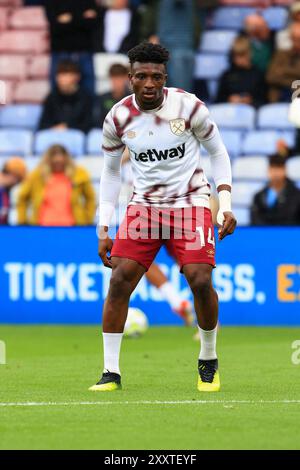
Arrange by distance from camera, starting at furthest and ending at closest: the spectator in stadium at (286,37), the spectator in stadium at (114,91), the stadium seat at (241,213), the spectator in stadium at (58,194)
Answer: the spectator in stadium at (286,37) < the stadium seat at (241,213) < the spectator in stadium at (114,91) < the spectator in stadium at (58,194)

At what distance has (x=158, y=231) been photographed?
30.4ft

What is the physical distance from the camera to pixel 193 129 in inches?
361

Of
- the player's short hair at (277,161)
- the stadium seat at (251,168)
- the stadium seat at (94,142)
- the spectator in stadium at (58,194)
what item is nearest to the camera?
the player's short hair at (277,161)

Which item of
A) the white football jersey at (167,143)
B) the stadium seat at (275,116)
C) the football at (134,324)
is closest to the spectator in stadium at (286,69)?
the stadium seat at (275,116)

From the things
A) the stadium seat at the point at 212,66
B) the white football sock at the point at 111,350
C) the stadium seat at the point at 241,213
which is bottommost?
the white football sock at the point at 111,350

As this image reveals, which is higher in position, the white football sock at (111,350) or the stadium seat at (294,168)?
the stadium seat at (294,168)

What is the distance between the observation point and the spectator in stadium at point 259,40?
66.6ft

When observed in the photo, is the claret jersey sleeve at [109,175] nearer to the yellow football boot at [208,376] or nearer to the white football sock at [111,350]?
the white football sock at [111,350]

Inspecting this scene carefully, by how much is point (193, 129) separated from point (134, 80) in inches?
20.6

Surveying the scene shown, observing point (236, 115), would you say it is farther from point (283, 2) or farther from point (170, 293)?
point (170, 293)

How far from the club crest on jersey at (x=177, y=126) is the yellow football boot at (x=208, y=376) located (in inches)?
61.4

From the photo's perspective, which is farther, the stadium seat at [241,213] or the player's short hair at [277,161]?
the stadium seat at [241,213]

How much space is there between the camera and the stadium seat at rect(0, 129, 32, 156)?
20.4 meters

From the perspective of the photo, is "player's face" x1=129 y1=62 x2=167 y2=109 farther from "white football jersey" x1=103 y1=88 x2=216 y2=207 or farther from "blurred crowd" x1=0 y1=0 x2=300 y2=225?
"blurred crowd" x1=0 y1=0 x2=300 y2=225
